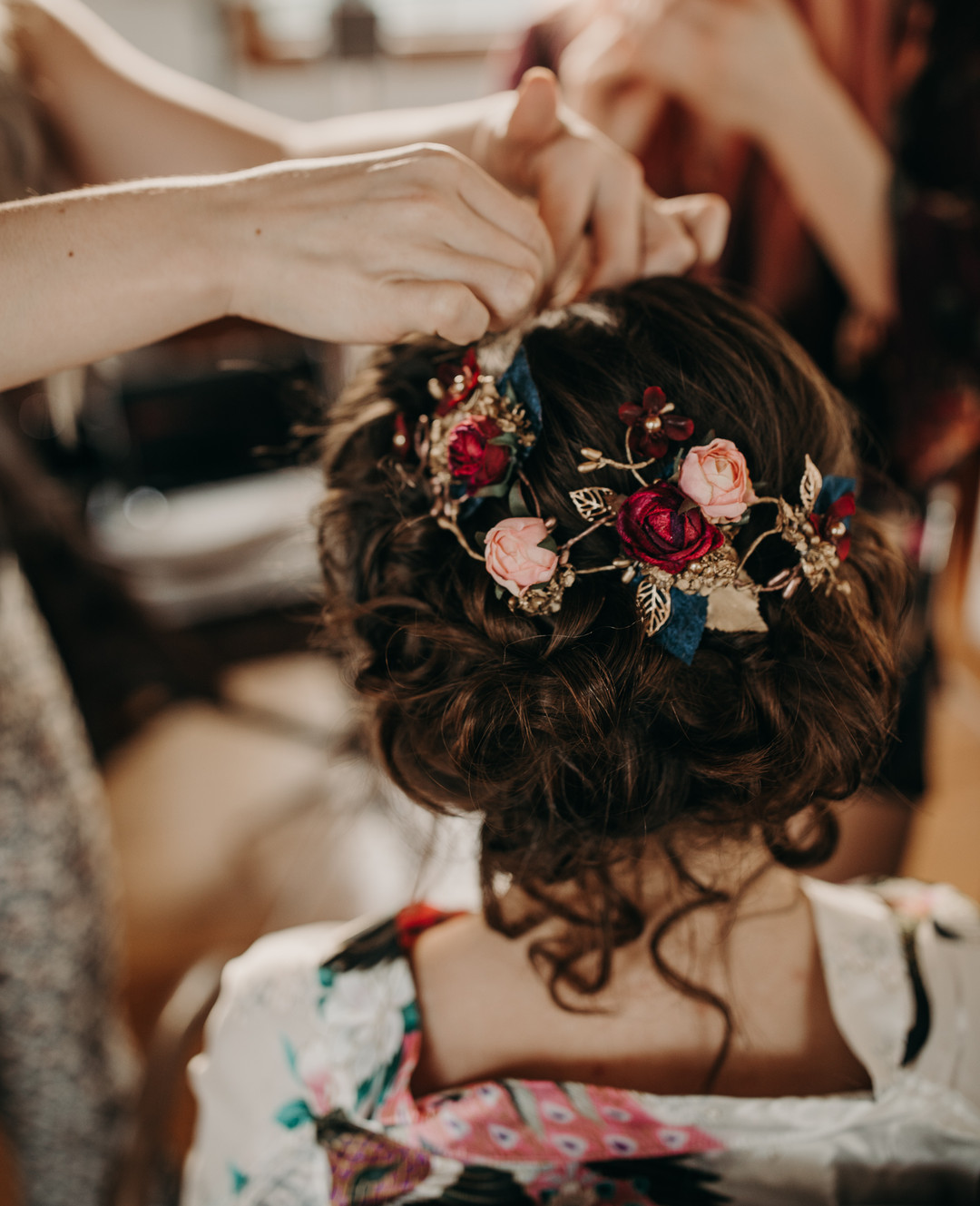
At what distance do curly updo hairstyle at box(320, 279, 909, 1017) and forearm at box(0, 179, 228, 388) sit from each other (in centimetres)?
17

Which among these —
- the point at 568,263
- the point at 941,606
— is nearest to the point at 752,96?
the point at 568,263

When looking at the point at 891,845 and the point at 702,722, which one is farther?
the point at 891,845

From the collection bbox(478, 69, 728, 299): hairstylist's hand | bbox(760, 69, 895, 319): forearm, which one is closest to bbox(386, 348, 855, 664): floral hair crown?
bbox(478, 69, 728, 299): hairstylist's hand

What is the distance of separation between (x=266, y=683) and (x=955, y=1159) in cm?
231

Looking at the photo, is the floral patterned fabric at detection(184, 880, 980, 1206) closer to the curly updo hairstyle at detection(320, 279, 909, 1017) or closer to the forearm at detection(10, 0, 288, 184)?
the curly updo hairstyle at detection(320, 279, 909, 1017)

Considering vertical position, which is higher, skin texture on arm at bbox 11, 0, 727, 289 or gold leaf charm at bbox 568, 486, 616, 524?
skin texture on arm at bbox 11, 0, 727, 289

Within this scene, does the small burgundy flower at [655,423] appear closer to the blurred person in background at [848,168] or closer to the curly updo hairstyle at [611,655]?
the curly updo hairstyle at [611,655]

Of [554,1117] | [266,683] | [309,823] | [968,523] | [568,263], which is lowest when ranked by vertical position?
[309,823]

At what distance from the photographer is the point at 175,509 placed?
2555 mm

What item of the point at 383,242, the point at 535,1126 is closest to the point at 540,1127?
the point at 535,1126

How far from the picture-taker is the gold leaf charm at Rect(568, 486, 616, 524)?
518mm

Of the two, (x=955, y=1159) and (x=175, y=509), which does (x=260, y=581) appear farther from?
(x=955, y=1159)

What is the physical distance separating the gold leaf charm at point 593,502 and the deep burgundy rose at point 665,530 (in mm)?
19

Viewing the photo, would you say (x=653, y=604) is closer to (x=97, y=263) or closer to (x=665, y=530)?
(x=665, y=530)
